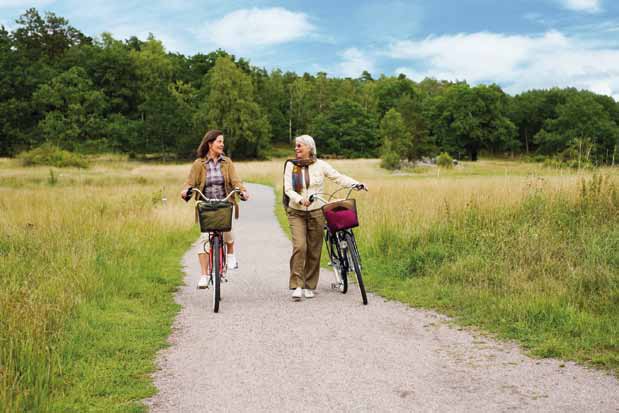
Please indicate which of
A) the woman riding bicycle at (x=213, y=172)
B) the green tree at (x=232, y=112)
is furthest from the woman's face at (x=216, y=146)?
the green tree at (x=232, y=112)

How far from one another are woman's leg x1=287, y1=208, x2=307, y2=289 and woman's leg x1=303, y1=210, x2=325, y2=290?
0.35ft

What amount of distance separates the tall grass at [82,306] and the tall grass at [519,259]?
132 inches

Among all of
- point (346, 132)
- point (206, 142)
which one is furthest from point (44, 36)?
point (206, 142)

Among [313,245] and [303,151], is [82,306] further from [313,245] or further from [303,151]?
[303,151]

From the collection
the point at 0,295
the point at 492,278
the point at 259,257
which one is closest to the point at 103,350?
the point at 0,295

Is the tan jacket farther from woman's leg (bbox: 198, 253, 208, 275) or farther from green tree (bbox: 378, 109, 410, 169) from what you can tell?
green tree (bbox: 378, 109, 410, 169)

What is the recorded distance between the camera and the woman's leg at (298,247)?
7.64m

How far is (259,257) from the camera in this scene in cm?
1163

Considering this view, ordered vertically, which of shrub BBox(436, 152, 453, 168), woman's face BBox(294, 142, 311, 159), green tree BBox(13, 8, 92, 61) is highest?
green tree BBox(13, 8, 92, 61)

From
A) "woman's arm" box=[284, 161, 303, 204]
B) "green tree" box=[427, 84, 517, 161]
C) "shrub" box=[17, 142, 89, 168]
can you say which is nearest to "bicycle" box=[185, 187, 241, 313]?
"woman's arm" box=[284, 161, 303, 204]

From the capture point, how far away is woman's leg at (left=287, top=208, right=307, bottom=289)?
25.1ft

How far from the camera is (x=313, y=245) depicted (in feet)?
25.5

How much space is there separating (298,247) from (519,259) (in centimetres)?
305

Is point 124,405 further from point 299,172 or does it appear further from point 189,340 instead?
point 299,172
